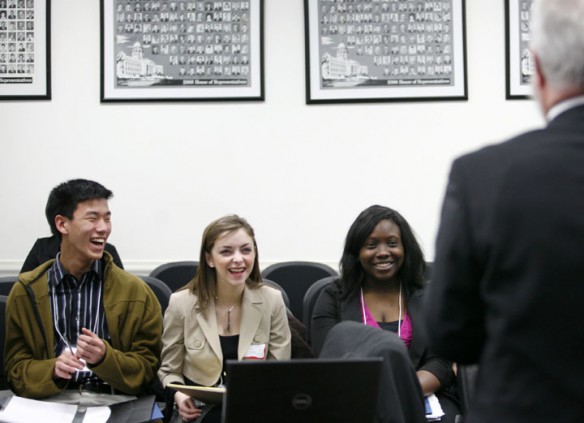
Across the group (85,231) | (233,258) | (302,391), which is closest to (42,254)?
(85,231)

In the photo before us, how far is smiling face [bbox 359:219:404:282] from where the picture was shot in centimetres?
308

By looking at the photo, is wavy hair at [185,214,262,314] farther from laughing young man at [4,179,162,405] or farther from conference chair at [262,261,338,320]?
conference chair at [262,261,338,320]

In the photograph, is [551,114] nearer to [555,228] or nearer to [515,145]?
[515,145]

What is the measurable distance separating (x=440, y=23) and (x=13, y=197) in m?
3.07

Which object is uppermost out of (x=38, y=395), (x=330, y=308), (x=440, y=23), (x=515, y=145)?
(x=440, y=23)

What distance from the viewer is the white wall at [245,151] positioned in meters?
4.87

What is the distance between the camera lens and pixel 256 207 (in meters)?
4.91

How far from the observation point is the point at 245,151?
491 cm

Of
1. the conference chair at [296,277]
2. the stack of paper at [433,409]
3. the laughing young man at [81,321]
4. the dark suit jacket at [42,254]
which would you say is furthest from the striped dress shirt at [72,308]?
the conference chair at [296,277]

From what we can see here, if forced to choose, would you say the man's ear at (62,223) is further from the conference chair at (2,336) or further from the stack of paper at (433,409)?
the stack of paper at (433,409)

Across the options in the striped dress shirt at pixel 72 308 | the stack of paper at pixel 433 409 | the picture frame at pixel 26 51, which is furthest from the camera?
the picture frame at pixel 26 51

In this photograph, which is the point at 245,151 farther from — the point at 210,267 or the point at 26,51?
the point at 210,267

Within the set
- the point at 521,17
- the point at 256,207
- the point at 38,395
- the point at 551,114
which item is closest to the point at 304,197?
the point at 256,207

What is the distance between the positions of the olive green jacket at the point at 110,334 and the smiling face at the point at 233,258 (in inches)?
11.4
